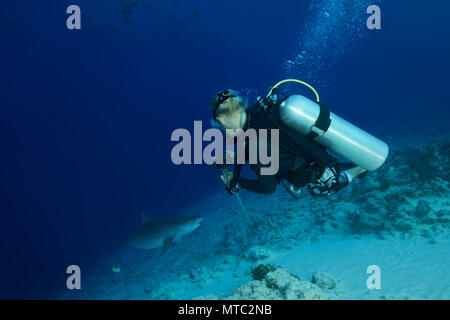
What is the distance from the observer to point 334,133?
135 inches

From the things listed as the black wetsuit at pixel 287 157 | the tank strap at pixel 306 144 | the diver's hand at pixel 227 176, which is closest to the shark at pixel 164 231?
the diver's hand at pixel 227 176

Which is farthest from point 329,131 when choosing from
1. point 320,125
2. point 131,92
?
point 131,92

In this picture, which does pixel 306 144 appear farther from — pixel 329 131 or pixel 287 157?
pixel 329 131

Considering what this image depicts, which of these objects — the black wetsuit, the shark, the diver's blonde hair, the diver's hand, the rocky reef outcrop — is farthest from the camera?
the shark

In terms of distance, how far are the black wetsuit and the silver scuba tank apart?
0.40 ft

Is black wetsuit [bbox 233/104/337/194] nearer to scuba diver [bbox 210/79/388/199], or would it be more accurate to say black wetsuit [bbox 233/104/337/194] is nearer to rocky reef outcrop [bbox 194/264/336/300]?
scuba diver [bbox 210/79/388/199]

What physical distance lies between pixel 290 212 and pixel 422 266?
13.0ft

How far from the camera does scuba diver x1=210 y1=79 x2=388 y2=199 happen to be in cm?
302

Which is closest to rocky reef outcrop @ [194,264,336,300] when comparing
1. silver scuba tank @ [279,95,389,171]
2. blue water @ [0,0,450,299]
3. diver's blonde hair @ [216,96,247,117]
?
silver scuba tank @ [279,95,389,171]

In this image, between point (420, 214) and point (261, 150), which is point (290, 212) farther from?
point (261, 150)

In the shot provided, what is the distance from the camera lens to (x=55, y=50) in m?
49.7

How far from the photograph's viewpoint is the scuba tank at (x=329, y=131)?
3180 mm

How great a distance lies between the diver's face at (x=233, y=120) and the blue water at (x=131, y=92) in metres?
16.4

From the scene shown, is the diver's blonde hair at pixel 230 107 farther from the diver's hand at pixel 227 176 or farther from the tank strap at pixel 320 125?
the tank strap at pixel 320 125
